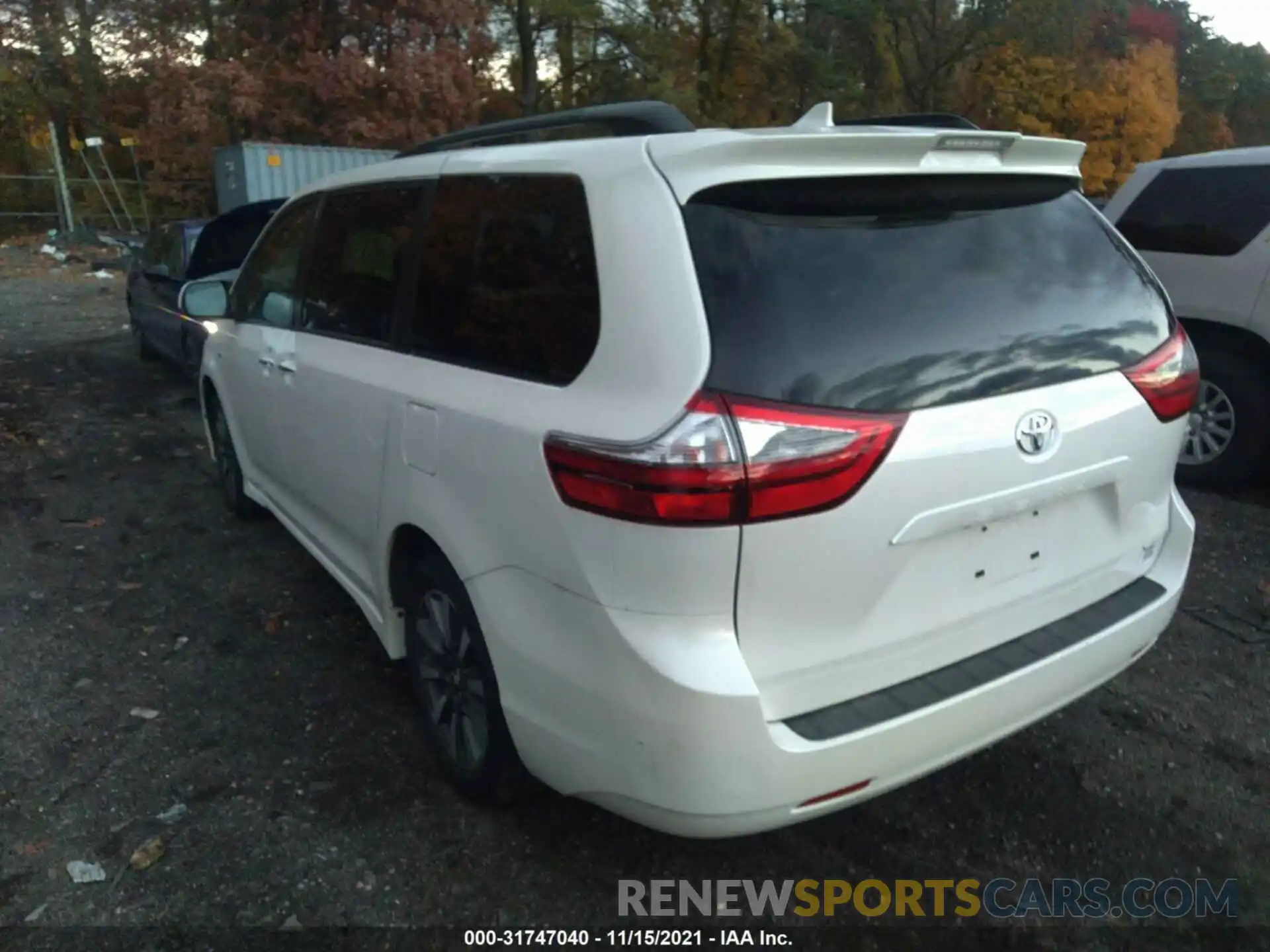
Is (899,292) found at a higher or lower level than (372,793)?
higher

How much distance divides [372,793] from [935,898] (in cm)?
165

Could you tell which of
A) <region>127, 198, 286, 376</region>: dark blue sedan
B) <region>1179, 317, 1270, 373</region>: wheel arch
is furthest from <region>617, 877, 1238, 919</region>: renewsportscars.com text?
<region>127, 198, 286, 376</region>: dark blue sedan

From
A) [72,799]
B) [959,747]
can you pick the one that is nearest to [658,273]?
[959,747]

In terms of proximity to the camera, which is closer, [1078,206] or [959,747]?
[959,747]

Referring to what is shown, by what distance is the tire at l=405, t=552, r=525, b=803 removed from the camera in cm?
270

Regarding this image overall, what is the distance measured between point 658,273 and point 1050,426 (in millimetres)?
980

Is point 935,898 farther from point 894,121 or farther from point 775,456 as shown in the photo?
point 894,121

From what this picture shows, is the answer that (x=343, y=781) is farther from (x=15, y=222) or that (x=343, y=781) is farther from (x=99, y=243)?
(x=15, y=222)

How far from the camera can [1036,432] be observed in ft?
7.52

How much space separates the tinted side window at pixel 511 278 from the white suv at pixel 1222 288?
4674 mm

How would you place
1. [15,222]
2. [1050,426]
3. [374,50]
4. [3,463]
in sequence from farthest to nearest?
[15,222] < [374,50] < [3,463] < [1050,426]

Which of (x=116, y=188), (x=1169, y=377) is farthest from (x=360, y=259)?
(x=116, y=188)

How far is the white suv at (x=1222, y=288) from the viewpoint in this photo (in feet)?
18.5

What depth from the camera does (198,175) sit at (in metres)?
26.5
